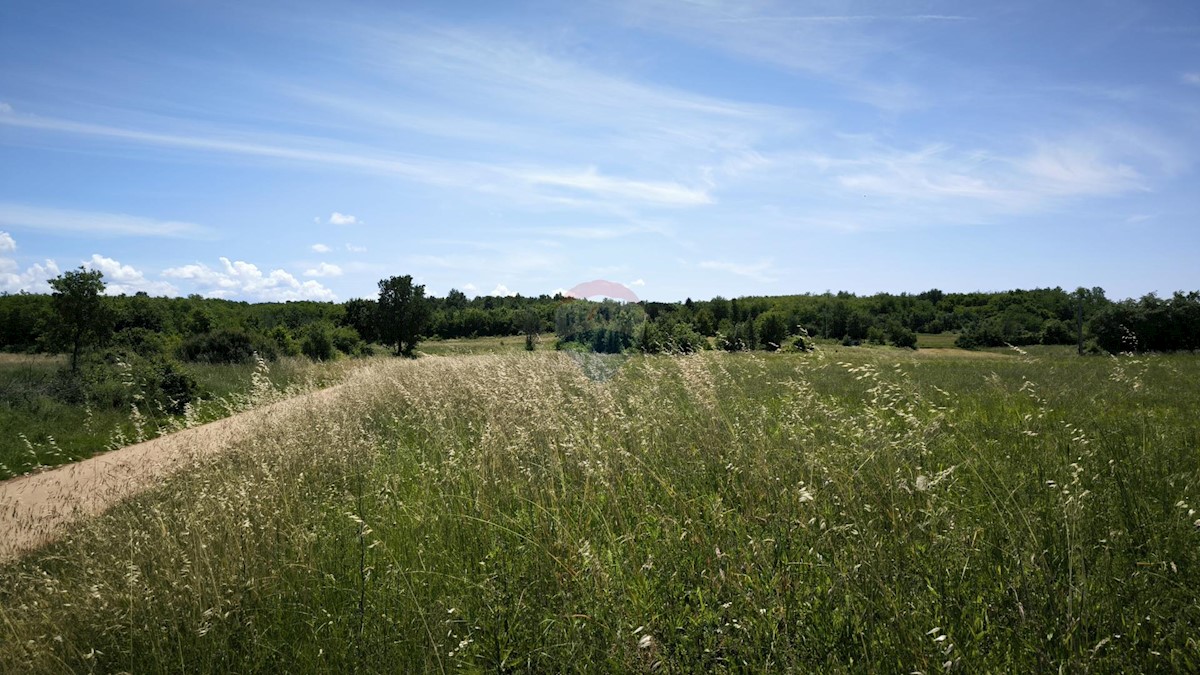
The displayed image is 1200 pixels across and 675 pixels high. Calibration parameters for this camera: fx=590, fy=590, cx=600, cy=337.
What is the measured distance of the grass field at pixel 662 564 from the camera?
2742mm

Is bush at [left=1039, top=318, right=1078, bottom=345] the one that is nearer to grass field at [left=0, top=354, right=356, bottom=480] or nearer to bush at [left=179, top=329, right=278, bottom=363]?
bush at [left=179, top=329, right=278, bottom=363]

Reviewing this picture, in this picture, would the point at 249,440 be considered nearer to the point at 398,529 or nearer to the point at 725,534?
the point at 398,529

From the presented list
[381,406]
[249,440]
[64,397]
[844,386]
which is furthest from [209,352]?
[844,386]

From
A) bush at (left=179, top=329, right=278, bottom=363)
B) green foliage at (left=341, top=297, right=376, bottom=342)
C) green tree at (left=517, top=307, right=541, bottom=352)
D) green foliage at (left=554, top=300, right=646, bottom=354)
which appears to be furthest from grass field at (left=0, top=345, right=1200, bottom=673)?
green foliage at (left=341, top=297, right=376, bottom=342)

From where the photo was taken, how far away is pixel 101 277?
68.3 ft

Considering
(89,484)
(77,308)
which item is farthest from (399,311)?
(89,484)

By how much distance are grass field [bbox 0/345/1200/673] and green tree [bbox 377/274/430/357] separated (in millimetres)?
49999

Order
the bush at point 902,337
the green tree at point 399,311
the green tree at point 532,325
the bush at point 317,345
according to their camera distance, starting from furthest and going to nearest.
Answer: the bush at point 902,337
the green tree at point 399,311
the bush at point 317,345
the green tree at point 532,325

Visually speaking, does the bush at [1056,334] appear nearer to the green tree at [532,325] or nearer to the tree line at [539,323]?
the tree line at [539,323]

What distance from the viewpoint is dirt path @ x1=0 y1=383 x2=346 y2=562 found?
656cm

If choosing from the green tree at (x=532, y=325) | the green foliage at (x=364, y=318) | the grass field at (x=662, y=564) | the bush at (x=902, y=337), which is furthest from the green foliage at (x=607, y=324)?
the bush at (x=902, y=337)

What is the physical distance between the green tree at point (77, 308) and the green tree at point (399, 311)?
33.1 meters

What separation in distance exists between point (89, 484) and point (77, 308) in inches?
618

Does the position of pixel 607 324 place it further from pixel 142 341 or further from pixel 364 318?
pixel 364 318
